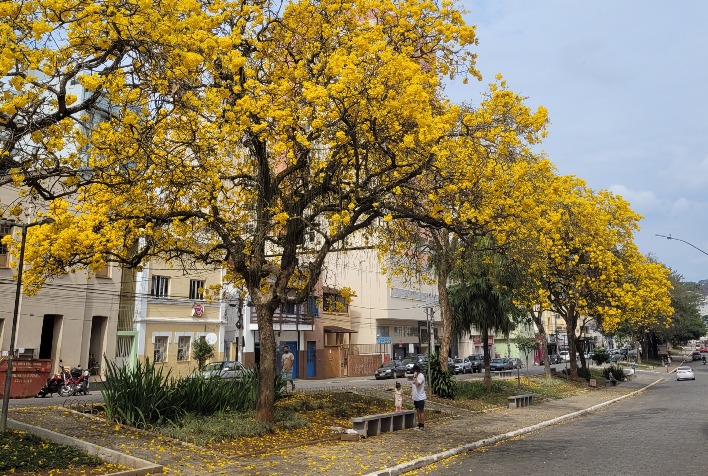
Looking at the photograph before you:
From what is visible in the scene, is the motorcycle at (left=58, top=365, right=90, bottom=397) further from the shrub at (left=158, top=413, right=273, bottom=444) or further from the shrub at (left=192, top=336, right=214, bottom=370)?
the shrub at (left=158, top=413, right=273, bottom=444)

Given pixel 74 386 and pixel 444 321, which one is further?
pixel 74 386

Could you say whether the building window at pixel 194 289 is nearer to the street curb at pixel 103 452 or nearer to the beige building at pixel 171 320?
the beige building at pixel 171 320

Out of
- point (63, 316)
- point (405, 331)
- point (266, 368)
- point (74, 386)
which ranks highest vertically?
point (405, 331)

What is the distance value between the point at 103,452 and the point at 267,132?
251 inches

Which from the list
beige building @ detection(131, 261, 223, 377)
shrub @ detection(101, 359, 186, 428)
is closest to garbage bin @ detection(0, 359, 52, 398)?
beige building @ detection(131, 261, 223, 377)

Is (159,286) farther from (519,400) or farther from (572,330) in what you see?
(572,330)

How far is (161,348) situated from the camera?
1232 inches

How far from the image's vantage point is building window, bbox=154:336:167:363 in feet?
102

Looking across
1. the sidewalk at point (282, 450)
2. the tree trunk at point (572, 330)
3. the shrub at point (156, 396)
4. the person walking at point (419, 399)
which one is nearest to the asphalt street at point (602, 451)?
the sidewalk at point (282, 450)

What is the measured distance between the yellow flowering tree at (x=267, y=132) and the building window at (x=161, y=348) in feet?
62.5

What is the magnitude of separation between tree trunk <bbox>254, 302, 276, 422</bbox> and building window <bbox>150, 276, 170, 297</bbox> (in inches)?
804

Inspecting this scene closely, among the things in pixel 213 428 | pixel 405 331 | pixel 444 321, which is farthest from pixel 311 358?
pixel 213 428

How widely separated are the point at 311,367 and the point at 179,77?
34.6 metres

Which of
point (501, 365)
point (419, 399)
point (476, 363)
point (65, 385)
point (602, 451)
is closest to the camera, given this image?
point (602, 451)
